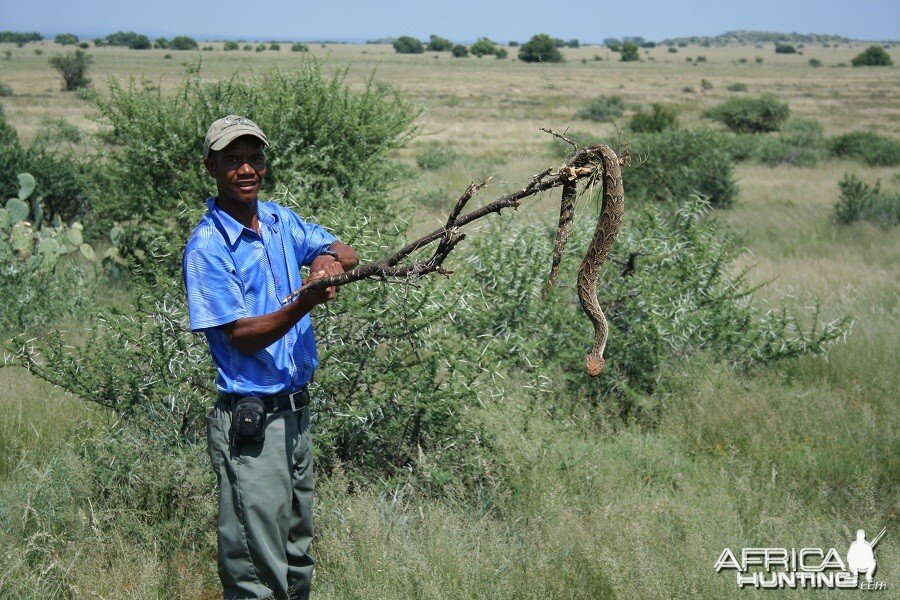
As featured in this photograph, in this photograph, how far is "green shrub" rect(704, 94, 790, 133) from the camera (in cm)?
3219

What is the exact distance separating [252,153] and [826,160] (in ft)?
74.4

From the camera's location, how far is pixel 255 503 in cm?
297

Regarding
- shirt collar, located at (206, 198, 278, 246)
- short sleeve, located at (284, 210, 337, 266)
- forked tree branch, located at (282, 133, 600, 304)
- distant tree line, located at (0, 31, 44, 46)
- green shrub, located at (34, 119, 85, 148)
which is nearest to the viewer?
forked tree branch, located at (282, 133, 600, 304)

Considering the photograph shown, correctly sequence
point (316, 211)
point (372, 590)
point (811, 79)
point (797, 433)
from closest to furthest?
point (372, 590) → point (797, 433) → point (316, 211) → point (811, 79)

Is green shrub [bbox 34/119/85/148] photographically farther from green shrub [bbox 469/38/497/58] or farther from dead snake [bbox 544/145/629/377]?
green shrub [bbox 469/38/497/58]

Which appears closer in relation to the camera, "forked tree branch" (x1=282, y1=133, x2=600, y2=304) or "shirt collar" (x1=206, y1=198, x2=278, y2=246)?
"forked tree branch" (x1=282, y1=133, x2=600, y2=304)

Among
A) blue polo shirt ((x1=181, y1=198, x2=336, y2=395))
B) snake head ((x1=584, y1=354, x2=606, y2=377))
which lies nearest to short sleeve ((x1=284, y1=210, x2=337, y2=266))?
blue polo shirt ((x1=181, y1=198, x2=336, y2=395))

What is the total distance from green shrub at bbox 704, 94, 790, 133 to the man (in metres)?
31.4

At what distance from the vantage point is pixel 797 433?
5.29m

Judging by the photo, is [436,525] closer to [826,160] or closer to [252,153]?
[252,153]

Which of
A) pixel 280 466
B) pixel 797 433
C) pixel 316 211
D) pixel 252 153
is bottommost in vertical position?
pixel 797 433

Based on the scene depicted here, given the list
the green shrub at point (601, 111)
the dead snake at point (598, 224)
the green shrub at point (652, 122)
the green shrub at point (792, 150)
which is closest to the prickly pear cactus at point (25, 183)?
the dead snake at point (598, 224)

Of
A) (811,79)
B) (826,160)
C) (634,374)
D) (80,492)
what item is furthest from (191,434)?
(811,79)

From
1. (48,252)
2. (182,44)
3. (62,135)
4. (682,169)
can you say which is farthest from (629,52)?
(48,252)
